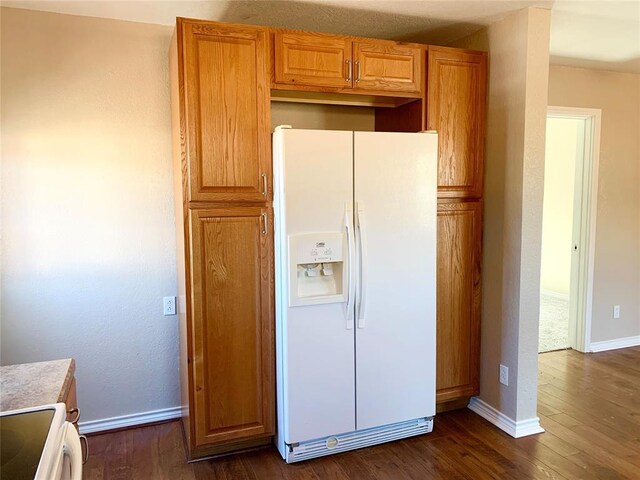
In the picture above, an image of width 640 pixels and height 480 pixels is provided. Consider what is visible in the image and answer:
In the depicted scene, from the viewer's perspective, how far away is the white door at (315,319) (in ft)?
7.87

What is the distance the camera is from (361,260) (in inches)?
98.7

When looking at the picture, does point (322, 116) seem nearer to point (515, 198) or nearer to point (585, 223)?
point (515, 198)

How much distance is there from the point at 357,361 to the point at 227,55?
1701 mm

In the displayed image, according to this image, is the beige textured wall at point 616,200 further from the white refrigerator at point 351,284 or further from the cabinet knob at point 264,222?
the cabinet knob at point 264,222

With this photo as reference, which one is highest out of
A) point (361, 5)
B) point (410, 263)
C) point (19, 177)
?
point (361, 5)

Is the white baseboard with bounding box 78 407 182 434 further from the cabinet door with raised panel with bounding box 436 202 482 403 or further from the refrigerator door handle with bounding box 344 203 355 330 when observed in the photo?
the cabinet door with raised panel with bounding box 436 202 482 403

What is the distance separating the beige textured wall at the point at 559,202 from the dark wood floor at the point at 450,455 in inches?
127

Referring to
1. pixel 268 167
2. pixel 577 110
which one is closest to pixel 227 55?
pixel 268 167

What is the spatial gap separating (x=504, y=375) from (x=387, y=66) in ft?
6.31

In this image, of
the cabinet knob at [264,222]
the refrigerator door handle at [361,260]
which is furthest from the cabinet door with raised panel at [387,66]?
the cabinet knob at [264,222]

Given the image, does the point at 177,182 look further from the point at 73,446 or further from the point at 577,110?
the point at 577,110

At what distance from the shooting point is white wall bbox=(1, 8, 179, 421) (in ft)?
8.69

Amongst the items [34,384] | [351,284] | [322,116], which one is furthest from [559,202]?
[34,384]

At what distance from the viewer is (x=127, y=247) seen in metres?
2.87
